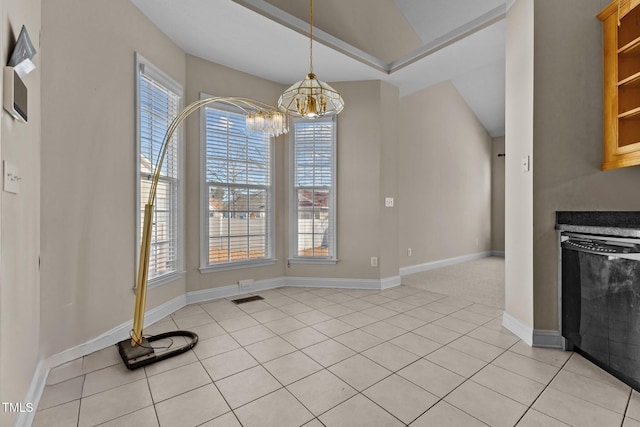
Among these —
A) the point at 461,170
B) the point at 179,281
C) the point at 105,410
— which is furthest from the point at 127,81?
the point at 461,170

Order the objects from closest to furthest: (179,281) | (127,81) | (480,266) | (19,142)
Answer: (19,142), (127,81), (179,281), (480,266)

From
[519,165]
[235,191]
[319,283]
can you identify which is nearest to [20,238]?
[235,191]

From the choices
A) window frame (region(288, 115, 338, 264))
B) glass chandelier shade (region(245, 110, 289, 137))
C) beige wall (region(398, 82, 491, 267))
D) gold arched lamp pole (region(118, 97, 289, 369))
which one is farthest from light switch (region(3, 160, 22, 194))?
beige wall (region(398, 82, 491, 267))

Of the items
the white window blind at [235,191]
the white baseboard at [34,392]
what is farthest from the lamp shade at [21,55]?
the white window blind at [235,191]

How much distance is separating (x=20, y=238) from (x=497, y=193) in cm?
840

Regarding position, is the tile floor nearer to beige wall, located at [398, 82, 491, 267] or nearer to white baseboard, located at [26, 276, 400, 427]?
white baseboard, located at [26, 276, 400, 427]

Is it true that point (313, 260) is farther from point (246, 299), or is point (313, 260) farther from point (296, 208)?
point (246, 299)

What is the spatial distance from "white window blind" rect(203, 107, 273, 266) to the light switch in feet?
7.06

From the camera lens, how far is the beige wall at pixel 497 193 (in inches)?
279

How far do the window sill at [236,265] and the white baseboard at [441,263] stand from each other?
8.05 ft

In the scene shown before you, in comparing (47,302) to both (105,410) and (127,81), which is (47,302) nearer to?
→ (105,410)

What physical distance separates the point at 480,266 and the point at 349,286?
3335 mm

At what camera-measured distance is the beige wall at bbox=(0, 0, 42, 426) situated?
48.6 inches

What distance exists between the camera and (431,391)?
1746 mm
